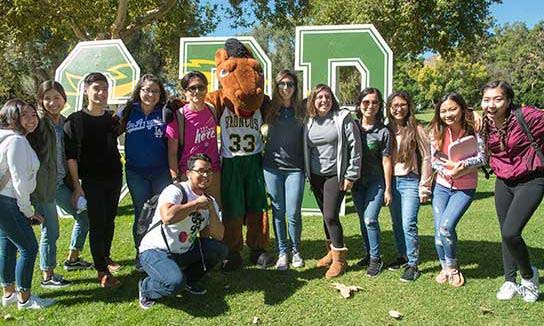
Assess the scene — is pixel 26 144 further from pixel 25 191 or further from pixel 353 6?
pixel 353 6

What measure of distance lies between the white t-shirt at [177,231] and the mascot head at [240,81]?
108cm

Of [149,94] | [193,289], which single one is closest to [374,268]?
[193,289]

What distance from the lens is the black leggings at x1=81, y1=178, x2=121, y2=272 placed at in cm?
443

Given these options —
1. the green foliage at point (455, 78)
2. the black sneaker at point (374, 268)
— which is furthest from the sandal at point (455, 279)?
the green foliage at point (455, 78)

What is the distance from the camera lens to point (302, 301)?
171 inches

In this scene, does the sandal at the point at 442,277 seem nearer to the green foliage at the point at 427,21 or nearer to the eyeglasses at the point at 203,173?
the eyeglasses at the point at 203,173

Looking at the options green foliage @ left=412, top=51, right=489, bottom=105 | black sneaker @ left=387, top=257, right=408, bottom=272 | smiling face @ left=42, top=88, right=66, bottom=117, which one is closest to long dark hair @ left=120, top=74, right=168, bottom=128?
smiling face @ left=42, top=88, right=66, bottom=117

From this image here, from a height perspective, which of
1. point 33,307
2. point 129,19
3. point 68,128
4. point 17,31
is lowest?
point 33,307

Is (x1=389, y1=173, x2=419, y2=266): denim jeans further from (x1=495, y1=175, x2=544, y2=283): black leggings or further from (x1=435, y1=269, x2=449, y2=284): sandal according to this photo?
(x1=495, y1=175, x2=544, y2=283): black leggings

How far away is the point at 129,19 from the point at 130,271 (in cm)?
1147

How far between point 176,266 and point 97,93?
1.67 meters

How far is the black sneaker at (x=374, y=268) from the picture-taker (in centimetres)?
487

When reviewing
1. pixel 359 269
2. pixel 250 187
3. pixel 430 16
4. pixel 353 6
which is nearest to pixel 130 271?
pixel 250 187

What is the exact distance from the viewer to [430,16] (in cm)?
1356
